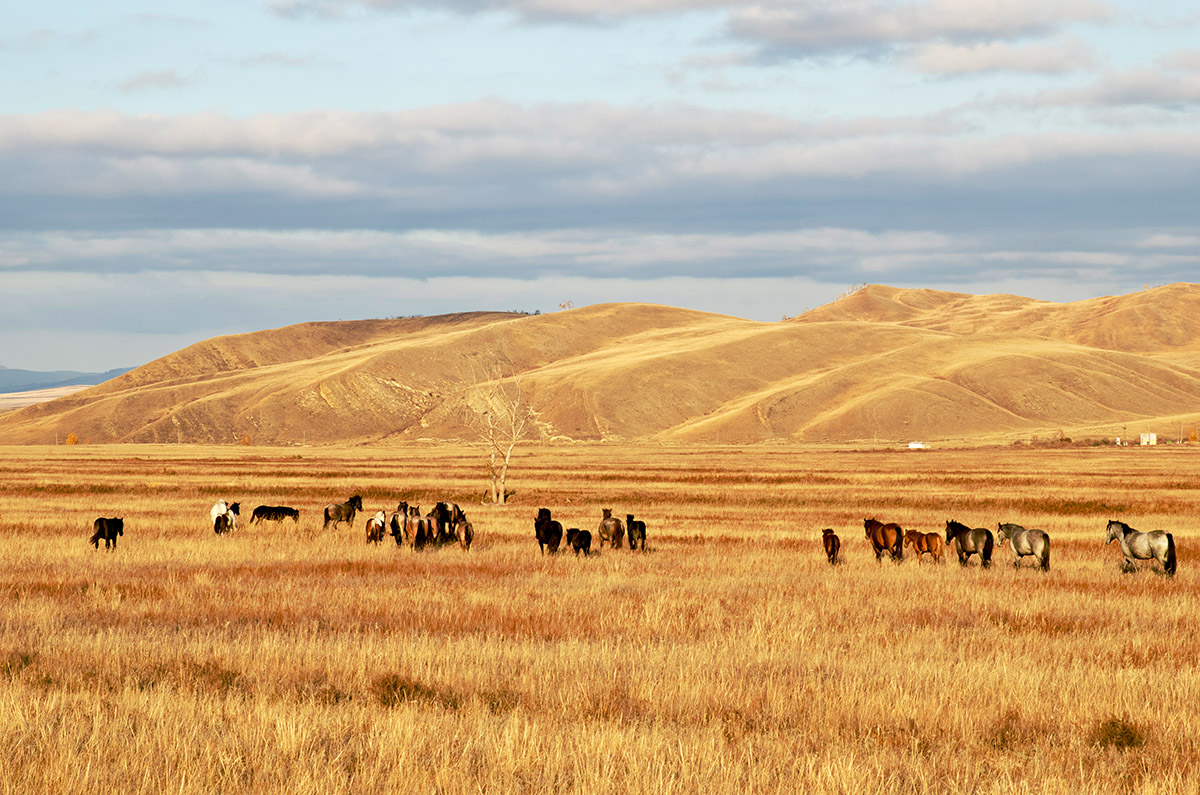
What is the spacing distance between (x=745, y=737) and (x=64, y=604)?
444 inches

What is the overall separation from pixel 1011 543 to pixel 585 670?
45.3 feet

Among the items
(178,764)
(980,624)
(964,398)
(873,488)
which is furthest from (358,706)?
(964,398)

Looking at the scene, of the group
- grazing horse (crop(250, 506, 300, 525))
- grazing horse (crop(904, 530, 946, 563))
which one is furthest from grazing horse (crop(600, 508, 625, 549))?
grazing horse (crop(250, 506, 300, 525))

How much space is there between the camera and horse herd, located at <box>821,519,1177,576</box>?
1934 centimetres

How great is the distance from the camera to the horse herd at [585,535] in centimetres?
2294

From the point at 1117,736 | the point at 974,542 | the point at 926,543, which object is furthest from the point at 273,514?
the point at 1117,736

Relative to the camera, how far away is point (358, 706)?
902 cm

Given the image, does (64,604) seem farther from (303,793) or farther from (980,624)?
(980,624)

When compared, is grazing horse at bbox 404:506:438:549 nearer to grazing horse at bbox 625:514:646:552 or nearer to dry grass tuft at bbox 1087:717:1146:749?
grazing horse at bbox 625:514:646:552

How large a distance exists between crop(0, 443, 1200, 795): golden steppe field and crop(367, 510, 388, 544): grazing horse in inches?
26.5

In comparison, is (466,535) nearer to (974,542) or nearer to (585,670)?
(974,542)

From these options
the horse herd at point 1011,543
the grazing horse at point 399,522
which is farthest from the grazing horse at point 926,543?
the grazing horse at point 399,522

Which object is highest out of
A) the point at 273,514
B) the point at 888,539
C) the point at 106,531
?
the point at 106,531

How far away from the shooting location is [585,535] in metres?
22.9
